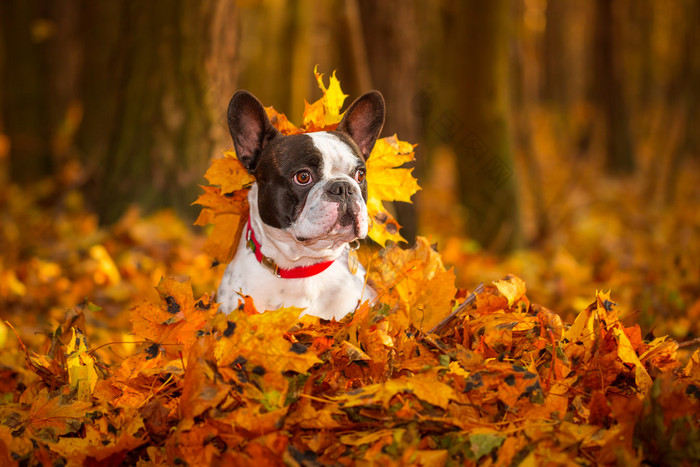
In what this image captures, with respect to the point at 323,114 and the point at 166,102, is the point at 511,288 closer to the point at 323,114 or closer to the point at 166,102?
the point at 323,114

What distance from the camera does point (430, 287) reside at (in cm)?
305

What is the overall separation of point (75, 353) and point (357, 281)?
140cm

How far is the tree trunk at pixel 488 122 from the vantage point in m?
7.39

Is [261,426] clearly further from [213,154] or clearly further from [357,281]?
[213,154]

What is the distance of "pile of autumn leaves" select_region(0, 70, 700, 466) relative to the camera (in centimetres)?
224

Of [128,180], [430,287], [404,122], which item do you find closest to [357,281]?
[430,287]

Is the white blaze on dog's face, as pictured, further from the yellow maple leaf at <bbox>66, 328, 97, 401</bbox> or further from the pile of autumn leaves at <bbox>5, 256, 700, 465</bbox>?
the yellow maple leaf at <bbox>66, 328, 97, 401</bbox>

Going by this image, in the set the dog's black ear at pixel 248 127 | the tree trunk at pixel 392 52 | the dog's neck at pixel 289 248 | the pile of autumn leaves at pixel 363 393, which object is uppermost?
the tree trunk at pixel 392 52

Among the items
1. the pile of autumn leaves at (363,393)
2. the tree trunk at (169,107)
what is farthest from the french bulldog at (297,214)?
the tree trunk at (169,107)

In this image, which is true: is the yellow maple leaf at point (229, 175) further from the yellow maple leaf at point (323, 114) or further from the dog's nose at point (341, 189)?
the dog's nose at point (341, 189)

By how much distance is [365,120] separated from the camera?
3.39 m

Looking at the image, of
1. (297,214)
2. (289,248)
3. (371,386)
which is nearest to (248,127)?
(297,214)

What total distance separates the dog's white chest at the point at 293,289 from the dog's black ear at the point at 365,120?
70 cm

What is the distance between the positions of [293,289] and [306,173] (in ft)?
1.90
